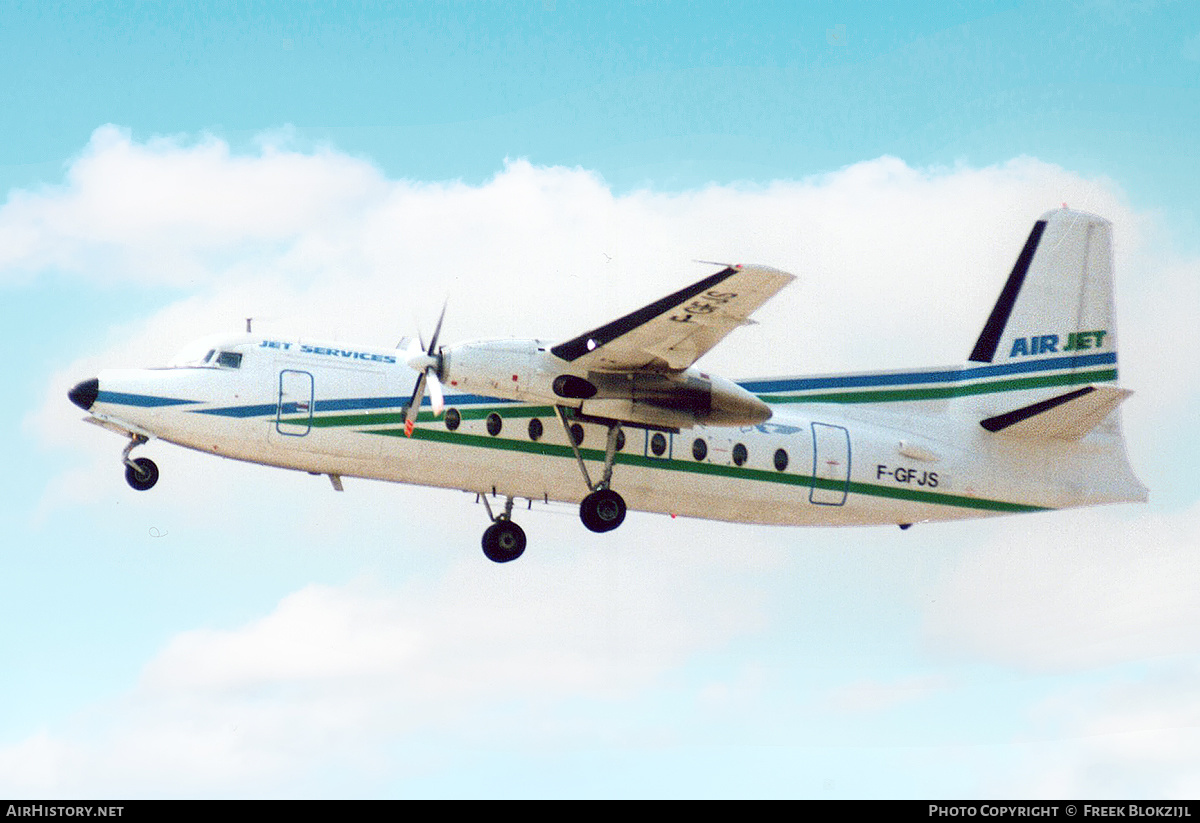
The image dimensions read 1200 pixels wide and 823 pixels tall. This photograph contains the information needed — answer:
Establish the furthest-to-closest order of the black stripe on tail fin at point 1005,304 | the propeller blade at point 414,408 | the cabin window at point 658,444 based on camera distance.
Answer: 1. the black stripe on tail fin at point 1005,304
2. the cabin window at point 658,444
3. the propeller blade at point 414,408

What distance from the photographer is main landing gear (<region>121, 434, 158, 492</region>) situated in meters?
18.8

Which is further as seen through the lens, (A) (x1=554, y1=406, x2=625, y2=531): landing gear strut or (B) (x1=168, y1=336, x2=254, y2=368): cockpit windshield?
(A) (x1=554, y1=406, x2=625, y2=531): landing gear strut

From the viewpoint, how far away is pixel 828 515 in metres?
20.6

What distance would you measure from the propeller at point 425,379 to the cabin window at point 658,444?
291 centimetres

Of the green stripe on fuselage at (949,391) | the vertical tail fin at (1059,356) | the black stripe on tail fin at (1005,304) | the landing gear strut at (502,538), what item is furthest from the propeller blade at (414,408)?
the black stripe on tail fin at (1005,304)

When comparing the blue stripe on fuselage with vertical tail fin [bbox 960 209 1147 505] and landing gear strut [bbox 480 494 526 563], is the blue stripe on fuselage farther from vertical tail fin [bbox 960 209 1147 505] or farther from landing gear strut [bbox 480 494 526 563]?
landing gear strut [bbox 480 494 526 563]

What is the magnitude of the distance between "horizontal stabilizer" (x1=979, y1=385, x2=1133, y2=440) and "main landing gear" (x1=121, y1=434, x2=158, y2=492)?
38.4 ft

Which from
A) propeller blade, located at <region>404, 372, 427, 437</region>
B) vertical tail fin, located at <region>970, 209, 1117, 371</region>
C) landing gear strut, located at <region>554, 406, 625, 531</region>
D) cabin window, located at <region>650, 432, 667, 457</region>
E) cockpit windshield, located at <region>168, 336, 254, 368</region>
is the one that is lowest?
landing gear strut, located at <region>554, 406, 625, 531</region>

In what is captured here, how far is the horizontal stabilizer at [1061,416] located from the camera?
20.0 m

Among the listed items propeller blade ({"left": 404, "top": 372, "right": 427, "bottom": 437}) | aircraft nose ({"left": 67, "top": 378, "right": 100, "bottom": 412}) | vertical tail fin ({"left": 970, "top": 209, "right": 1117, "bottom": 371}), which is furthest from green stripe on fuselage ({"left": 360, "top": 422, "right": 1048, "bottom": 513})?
aircraft nose ({"left": 67, "top": 378, "right": 100, "bottom": 412})

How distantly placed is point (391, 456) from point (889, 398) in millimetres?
7379

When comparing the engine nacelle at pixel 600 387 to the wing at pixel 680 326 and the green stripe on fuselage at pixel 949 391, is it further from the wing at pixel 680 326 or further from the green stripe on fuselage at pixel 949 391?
the green stripe on fuselage at pixel 949 391

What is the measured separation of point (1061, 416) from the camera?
2067 centimetres
